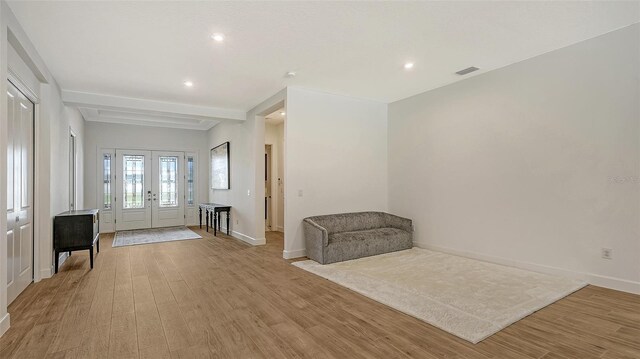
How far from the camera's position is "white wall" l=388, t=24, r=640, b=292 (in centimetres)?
350

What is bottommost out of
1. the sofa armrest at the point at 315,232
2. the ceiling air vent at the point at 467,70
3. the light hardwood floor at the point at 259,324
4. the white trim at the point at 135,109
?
the light hardwood floor at the point at 259,324

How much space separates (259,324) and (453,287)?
225 cm

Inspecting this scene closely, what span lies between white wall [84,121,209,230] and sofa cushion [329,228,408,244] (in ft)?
19.4

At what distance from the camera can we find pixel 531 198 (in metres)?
4.23

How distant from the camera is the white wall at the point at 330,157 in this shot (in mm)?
5281

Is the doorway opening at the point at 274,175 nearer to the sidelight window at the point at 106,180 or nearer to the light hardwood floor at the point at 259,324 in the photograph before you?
the light hardwood floor at the point at 259,324

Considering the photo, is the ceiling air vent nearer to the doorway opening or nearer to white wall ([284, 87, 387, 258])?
white wall ([284, 87, 387, 258])

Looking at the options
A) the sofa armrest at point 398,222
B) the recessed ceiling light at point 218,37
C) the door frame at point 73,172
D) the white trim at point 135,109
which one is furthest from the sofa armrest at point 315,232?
the door frame at point 73,172

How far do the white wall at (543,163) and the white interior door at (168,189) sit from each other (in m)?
6.82

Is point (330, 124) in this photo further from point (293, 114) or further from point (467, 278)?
point (467, 278)

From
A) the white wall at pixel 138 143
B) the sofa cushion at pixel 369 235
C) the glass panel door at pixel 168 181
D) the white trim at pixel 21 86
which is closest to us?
the white trim at pixel 21 86

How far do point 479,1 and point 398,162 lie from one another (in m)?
3.61

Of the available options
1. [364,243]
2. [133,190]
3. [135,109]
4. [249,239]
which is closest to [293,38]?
[364,243]

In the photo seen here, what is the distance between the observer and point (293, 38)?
347 cm
